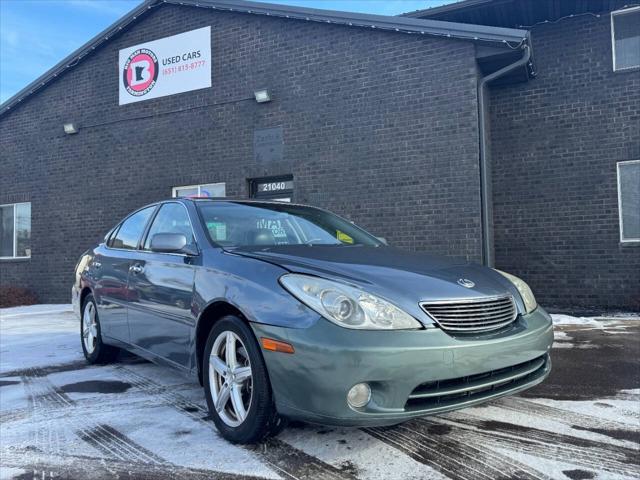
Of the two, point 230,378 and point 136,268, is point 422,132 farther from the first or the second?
point 230,378

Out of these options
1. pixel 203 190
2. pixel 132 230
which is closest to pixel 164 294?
pixel 132 230

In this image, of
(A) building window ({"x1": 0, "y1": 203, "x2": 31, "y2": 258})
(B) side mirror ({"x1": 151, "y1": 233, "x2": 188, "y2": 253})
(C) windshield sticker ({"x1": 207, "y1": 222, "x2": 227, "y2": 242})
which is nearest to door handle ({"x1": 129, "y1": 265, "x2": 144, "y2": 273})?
(B) side mirror ({"x1": 151, "y1": 233, "x2": 188, "y2": 253})

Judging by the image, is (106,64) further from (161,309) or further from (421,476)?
(421,476)

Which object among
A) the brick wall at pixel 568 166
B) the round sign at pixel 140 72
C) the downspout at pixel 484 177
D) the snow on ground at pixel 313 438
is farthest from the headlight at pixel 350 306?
the round sign at pixel 140 72

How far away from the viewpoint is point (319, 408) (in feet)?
8.36

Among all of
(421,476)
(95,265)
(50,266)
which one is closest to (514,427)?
(421,476)

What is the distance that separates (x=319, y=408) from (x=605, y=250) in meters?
8.19

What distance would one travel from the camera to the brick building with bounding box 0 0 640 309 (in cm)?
855

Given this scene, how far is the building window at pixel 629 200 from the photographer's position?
9.02 metres

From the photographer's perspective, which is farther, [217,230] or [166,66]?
[166,66]

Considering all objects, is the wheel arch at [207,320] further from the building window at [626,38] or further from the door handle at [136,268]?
the building window at [626,38]

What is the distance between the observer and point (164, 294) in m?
3.71

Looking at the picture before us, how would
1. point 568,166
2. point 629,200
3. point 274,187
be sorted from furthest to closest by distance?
point 274,187, point 568,166, point 629,200

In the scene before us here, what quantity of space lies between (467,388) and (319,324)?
0.82 metres
